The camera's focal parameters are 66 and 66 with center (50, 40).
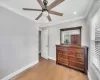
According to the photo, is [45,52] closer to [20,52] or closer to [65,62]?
[65,62]

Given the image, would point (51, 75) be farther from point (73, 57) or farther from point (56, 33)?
point (56, 33)

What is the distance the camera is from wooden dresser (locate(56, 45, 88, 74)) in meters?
2.76

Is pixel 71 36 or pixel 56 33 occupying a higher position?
pixel 56 33

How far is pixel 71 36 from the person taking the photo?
353 centimetres

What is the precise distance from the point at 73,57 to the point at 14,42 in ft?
8.70

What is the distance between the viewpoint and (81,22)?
3.29 metres

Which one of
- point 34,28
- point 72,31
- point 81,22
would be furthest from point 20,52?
point 81,22

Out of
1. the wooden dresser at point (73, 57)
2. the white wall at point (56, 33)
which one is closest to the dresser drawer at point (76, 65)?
the wooden dresser at point (73, 57)

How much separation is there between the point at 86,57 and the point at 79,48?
446 mm

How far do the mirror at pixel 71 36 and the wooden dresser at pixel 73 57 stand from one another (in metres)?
0.45

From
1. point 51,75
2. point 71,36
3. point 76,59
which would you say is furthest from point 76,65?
point 71,36

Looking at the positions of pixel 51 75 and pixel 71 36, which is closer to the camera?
pixel 51 75

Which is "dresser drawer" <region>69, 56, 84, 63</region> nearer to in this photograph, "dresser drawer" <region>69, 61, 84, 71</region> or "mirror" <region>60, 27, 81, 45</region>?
"dresser drawer" <region>69, 61, 84, 71</region>

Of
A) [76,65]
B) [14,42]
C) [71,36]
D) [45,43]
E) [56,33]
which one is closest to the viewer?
[14,42]
